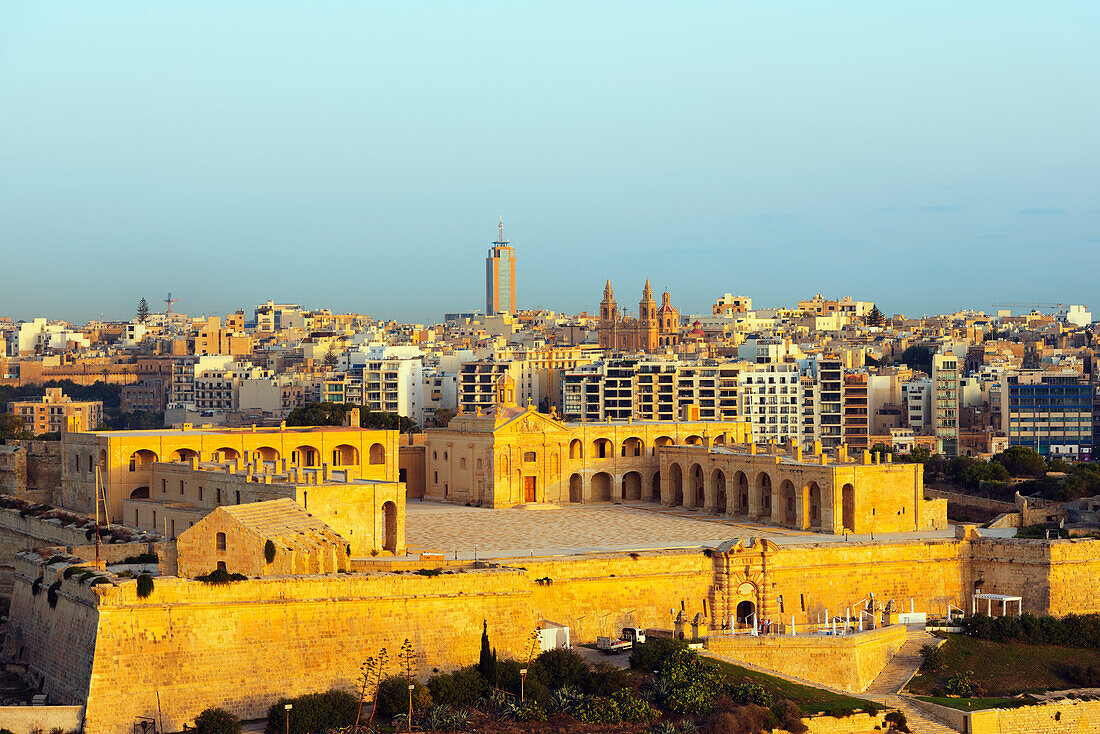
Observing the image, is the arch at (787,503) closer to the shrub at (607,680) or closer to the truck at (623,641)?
the truck at (623,641)

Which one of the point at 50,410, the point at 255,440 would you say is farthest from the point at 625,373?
the point at 255,440

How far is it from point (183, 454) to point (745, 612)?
21.3 meters

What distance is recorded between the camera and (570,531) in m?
59.1

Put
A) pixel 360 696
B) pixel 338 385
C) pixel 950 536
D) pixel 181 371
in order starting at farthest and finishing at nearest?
pixel 181 371, pixel 338 385, pixel 950 536, pixel 360 696

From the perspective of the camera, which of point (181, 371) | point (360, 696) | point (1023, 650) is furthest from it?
point (181, 371)

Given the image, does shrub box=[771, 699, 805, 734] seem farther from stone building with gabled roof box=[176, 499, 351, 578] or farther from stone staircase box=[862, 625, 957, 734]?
stone building with gabled roof box=[176, 499, 351, 578]

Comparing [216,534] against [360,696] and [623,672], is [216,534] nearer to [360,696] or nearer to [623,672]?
[360,696]

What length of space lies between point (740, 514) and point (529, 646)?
23154 millimetres

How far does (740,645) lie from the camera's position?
44875mm

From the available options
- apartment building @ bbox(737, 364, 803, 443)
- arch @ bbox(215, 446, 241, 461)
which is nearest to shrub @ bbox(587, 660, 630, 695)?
arch @ bbox(215, 446, 241, 461)

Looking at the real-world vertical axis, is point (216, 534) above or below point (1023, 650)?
above

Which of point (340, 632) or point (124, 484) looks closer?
point (340, 632)

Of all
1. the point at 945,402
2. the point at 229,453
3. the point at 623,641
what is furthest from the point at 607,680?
the point at 945,402

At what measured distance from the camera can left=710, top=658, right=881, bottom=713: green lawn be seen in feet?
137
